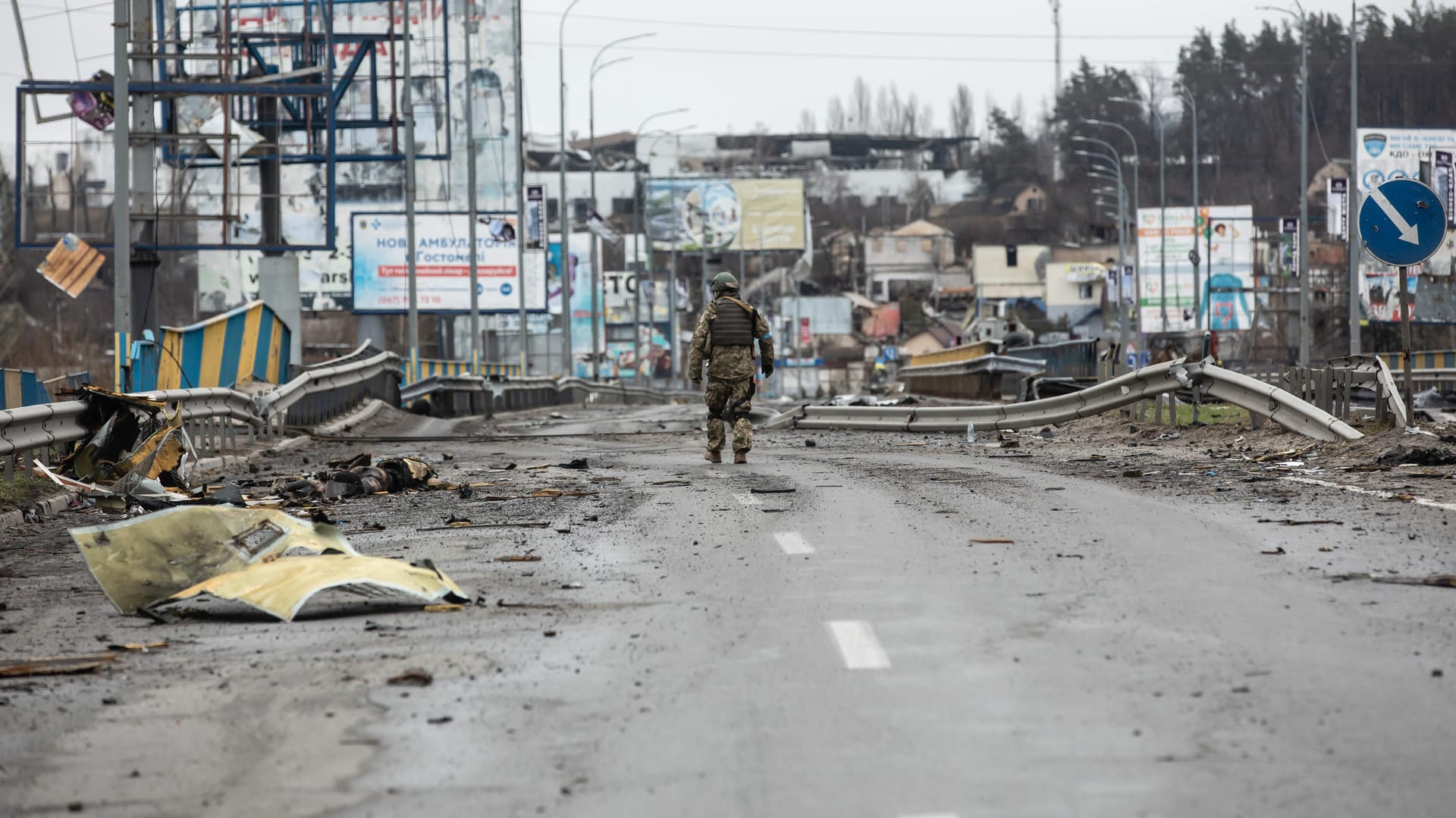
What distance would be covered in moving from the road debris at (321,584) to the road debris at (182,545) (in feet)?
0.43

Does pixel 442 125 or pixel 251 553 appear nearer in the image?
pixel 251 553

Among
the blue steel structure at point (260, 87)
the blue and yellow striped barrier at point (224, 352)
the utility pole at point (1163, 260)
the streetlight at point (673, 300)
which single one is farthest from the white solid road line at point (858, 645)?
the utility pole at point (1163, 260)

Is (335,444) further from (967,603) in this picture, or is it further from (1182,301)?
(1182,301)

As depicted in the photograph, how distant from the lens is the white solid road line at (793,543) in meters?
9.28

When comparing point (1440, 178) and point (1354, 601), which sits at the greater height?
point (1440, 178)

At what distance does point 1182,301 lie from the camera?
89.1 meters

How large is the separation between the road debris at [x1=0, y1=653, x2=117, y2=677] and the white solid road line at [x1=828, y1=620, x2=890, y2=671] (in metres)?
2.59

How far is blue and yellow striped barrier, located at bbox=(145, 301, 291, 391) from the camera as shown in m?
20.5

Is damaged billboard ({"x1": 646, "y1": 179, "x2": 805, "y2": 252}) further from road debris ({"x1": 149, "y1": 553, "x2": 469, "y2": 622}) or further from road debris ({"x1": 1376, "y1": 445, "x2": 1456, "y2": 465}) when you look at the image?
road debris ({"x1": 149, "y1": 553, "x2": 469, "y2": 622})

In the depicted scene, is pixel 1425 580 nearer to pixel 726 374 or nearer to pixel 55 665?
Result: pixel 55 665

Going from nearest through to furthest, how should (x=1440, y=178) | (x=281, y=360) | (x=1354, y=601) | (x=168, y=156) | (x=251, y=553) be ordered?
(x=1354, y=601), (x=251, y=553), (x=281, y=360), (x=168, y=156), (x=1440, y=178)

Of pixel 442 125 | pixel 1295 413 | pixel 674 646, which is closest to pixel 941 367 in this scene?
pixel 1295 413

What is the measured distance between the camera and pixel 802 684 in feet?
18.8

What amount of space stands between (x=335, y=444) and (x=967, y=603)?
55.6 feet
